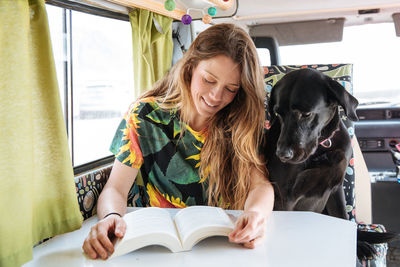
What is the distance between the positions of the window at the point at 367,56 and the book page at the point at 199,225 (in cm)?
186

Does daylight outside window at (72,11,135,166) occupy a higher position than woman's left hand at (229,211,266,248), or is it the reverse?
daylight outside window at (72,11,135,166)

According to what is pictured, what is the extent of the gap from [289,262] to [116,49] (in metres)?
1.70

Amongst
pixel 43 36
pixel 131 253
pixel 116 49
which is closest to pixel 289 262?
pixel 131 253

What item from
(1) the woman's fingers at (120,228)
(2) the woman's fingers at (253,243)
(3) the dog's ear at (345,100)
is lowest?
(2) the woman's fingers at (253,243)

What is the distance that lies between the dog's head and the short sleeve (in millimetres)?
562

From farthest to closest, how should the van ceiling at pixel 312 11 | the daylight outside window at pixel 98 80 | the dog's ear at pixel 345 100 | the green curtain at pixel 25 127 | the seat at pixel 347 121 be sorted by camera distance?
the van ceiling at pixel 312 11
the daylight outside window at pixel 98 80
the seat at pixel 347 121
the dog's ear at pixel 345 100
the green curtain at pixel 25 127

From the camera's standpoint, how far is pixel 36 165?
42.3 inches

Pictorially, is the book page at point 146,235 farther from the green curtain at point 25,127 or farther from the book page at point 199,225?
the green curtain at point 25,127

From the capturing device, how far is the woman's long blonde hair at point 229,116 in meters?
1.43

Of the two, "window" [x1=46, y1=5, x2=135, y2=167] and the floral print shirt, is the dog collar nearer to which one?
the floral print shirt

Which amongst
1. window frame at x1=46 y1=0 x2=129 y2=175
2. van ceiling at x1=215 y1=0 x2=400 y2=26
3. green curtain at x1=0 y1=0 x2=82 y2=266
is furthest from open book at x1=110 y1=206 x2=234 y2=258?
van ceiling at x1=215 y1=0 x2=400 y2=26

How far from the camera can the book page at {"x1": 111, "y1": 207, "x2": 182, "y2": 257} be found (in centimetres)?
94

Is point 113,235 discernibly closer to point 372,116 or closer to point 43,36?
point 43,36

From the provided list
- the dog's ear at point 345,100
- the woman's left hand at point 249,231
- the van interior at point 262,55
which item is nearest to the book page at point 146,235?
the woman's left hand at point 249,231
